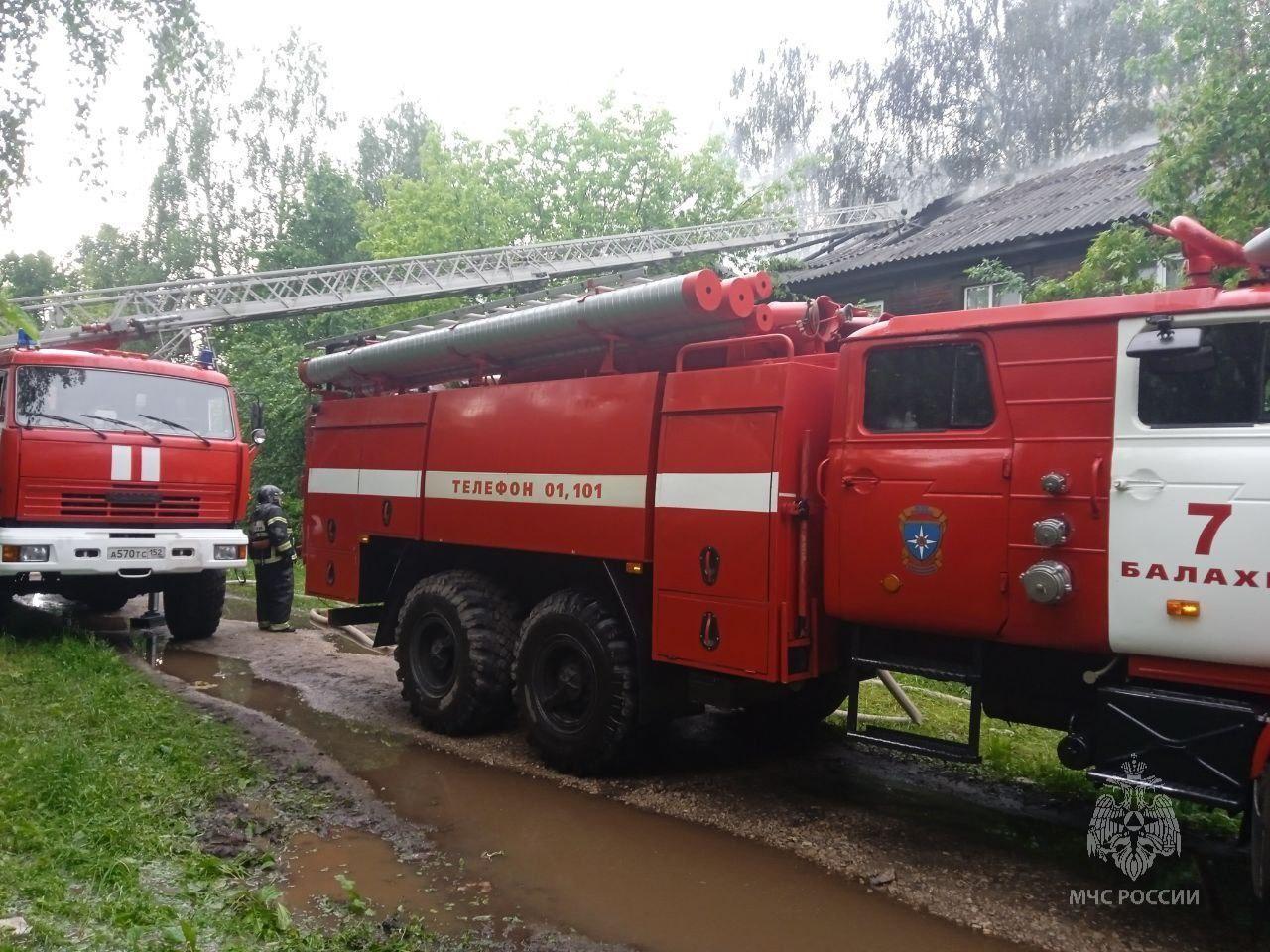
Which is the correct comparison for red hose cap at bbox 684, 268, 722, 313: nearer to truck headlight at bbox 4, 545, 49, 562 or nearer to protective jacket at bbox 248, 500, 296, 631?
truck headlight at bbox 4, 545, 49, 562

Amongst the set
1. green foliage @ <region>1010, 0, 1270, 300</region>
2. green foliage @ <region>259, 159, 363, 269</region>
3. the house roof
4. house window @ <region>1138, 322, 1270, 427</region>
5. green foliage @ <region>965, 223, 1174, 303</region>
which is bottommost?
house window @ <region>1138, 322, 1270, 427</region>

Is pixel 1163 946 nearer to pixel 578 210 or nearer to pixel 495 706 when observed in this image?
pixel 495 706

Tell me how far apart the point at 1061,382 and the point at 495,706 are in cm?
415

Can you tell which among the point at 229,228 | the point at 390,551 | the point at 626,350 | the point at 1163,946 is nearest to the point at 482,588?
the point at 390,551

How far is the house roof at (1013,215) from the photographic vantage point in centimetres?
1551

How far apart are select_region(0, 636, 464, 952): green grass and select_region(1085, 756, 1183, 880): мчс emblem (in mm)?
3148

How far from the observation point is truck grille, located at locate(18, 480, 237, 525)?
27.4ft

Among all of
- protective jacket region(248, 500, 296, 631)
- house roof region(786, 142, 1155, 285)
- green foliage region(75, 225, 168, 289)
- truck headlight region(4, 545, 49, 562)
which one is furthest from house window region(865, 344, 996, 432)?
green foliage region(75, 225, 168, 289)

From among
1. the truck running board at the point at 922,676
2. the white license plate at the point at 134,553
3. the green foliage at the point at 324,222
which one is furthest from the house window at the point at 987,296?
the green foliage at the point at 324,222

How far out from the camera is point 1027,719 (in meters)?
4.64

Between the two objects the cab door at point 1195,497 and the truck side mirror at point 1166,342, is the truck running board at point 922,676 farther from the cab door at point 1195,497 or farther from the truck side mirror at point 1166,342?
the truck side mirror at point 1166,342

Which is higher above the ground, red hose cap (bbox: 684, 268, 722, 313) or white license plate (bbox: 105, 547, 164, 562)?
red hose cap (bbox: 684, 268, 722, 313)

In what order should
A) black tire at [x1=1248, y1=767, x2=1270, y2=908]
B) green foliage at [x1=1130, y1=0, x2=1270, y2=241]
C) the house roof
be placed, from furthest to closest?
the house roof → green foliage at [x1=1130, y1=0, x2=1270, y2=241] → black tire at [x1=1248, y1=767, x2=1270, y2=908]

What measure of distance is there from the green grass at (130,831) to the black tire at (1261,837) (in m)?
3.11
